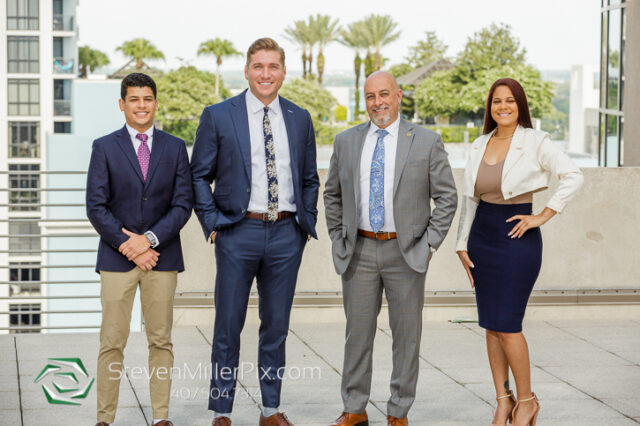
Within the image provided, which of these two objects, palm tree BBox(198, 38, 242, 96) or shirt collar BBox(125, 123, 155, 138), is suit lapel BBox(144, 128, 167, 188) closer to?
shirt collar BBox(125, 123, 155, 138)

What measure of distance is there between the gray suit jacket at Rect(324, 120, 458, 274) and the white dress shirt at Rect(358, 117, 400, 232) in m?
0.03

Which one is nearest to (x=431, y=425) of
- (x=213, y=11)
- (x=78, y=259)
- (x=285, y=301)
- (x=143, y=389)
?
(x=285, y=301)

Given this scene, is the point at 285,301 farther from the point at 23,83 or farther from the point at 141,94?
the point at 23,83

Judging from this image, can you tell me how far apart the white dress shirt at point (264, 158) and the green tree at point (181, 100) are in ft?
318

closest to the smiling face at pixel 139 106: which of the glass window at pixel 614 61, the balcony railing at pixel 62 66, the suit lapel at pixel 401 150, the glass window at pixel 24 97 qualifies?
the suit lapel at pixel 401 150

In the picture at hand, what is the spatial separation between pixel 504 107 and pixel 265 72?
1207mm

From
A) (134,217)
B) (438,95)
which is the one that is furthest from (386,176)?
(438,95)

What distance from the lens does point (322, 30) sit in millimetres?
125312

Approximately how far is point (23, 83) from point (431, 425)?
10045cm

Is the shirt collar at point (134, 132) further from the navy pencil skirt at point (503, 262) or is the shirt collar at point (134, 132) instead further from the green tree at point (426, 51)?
the green tree at point (426, 51)

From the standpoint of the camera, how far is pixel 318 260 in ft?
26.3

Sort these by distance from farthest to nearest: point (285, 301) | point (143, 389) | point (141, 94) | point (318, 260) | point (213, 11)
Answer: point (213, 11) → point (318, 260) → point (143, 389) → point (285, 301) → point (141, 94)

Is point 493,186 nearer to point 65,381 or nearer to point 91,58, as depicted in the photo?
point 65,381

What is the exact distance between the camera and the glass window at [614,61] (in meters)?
17.3
